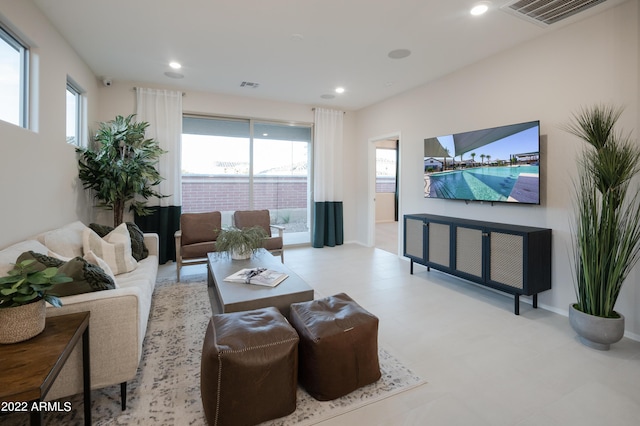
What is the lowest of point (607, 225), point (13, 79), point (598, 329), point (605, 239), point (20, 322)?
point (598, 329)

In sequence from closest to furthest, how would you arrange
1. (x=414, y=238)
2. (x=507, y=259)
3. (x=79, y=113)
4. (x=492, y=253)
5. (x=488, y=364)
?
(x=488, y=364) < (x=507, y=259) < (x=492, y=253) < (x=79, y=113) < (x=414, y=238)

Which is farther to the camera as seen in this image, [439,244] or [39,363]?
[439,244]

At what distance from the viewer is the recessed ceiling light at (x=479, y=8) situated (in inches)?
104

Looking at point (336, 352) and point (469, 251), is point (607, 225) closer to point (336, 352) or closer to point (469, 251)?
point (469, 251)

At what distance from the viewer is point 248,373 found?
153 cm

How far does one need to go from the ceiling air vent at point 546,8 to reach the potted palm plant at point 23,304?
3680mm

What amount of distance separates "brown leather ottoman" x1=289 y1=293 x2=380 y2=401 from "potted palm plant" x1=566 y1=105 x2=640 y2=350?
1.80m

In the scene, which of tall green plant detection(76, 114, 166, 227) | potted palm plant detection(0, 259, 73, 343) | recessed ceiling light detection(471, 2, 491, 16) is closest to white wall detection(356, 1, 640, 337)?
recessed ceiling light detection(471, 2, 491, 16)

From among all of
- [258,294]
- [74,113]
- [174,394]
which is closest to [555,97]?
[258,294]

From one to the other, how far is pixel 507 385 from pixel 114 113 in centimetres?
566

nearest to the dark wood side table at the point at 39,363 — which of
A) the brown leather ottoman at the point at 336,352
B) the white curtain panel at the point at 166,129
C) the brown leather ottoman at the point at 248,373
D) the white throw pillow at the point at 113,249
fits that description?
the brown leather ottoman at the point at 248,373

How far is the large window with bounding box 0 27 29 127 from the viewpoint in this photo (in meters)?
2.39

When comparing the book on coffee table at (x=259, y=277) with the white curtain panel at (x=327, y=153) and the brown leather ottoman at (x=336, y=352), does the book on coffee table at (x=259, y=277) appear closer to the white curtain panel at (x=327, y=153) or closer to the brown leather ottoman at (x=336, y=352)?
the brown leather ottoman at (x=336, y=352)

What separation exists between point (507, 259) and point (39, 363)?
11.3ft
